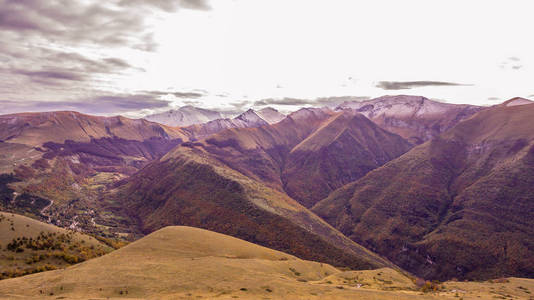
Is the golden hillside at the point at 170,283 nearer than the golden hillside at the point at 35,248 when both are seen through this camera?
Yes

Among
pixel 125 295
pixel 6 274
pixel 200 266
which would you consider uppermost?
pixel 125 295

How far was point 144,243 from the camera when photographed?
111m

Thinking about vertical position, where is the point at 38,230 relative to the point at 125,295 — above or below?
below

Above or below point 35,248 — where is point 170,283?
above

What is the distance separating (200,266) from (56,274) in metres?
33.8

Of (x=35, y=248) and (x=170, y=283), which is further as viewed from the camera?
(x=35, y=248)

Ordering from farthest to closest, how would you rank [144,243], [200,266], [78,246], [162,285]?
[78,246] < [144,243] < [200,266] < [162,285]

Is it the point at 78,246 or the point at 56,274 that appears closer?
the point at 56,274

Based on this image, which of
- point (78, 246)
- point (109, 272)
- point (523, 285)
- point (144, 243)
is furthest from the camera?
point (78, 246)

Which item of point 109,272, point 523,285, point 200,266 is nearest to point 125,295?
point 109,272

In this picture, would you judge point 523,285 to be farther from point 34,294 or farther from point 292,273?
point 34,294

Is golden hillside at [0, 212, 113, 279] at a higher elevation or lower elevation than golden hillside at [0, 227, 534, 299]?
lower

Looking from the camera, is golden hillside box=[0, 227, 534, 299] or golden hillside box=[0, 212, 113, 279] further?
golden hillside box=[0, 212, 113, 279]

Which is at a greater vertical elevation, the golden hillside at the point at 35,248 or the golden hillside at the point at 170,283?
the golden hillside at the point at 170,283
